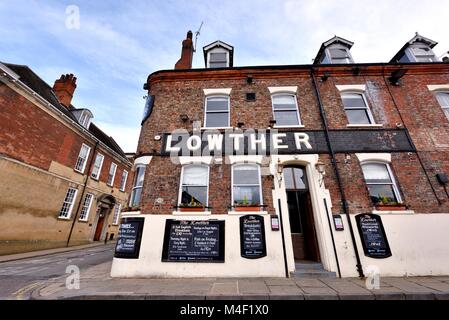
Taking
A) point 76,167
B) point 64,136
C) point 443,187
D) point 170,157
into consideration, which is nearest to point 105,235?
point 76,167

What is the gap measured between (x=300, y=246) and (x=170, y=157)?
6151 millimetres

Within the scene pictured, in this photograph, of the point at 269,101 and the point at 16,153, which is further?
the point at 16,153

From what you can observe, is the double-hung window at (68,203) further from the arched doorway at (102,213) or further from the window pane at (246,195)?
the window pane at (246,195)

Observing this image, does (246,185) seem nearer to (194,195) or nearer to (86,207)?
(194,195)

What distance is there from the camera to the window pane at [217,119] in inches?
345

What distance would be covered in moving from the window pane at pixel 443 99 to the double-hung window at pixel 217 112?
9.83 metres

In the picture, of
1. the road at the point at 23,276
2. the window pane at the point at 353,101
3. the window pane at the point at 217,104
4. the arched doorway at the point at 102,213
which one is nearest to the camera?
the road at the point at 23,276

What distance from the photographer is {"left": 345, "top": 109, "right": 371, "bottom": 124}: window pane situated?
28.5ft

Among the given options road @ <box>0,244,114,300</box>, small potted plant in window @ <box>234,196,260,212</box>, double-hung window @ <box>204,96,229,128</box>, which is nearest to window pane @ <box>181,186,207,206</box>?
small potted plant in window @ <box>234,196,260,212</box>

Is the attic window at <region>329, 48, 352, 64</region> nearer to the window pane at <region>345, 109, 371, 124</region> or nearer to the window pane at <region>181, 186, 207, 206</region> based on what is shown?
the window pane at <region>345, 109, 371, 124</region>

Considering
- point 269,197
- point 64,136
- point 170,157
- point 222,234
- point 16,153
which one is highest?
point 64,136

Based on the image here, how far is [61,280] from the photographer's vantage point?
20.4 ft

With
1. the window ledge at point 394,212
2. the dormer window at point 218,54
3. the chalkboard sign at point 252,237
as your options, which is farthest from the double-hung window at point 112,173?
the window ledge at point 394,212
